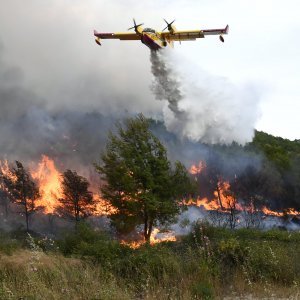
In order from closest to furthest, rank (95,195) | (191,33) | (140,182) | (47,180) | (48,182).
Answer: (140,182)
(191,33)
(95,195)
(48,182)
(47,180)

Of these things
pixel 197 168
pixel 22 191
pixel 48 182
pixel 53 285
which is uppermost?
pixel 48 182

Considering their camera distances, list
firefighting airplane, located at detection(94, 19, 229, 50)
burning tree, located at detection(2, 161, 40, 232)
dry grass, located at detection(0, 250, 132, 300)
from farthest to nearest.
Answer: burning tree, located at detection(2, 161, 40, 232) < firefighting airplane, located at detection(94, 19, 229, 50) < dry grass, located at detection(0, 250, 132, 300)

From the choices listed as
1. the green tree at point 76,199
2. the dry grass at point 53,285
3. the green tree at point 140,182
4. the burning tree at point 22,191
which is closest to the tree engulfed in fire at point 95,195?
the green tree at point 76,199

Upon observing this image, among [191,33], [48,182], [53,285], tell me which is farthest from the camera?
[48,182]

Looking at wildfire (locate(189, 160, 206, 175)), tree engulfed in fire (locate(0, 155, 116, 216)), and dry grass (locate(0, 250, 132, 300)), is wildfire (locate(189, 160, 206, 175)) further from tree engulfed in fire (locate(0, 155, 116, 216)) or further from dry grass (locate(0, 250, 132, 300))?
dry grass (locate(0, 250, 132, 300))

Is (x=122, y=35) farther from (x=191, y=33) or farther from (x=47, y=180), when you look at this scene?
(x=47, y=180)

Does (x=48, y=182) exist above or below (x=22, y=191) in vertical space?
above

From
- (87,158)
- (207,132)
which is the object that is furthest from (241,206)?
(87,158)

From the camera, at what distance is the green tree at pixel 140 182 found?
108 feet

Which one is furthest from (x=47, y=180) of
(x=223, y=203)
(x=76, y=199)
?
(x=223, y=203)

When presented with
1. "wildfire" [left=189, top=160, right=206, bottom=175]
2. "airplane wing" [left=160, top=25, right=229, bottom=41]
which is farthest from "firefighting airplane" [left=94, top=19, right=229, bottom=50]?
"wildfire" [left=189, top=160, right=206, bottom=175]

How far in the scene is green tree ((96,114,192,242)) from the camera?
32.8 m

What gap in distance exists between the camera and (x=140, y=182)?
33.8 m

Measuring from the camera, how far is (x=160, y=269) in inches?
401
